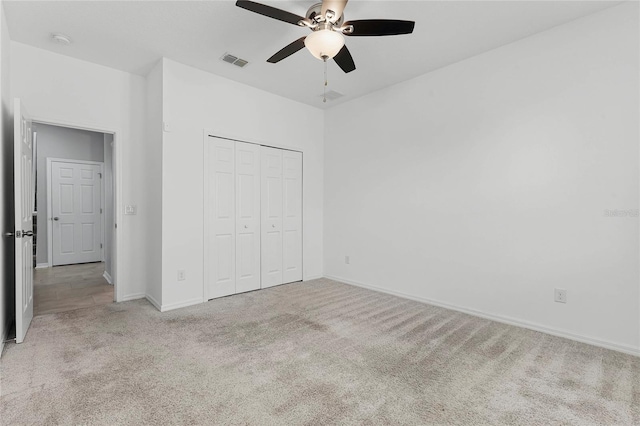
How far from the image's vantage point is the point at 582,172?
9.18 ft

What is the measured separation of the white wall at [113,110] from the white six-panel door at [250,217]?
30.7 inches

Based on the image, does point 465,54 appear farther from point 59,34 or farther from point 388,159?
point 59,34

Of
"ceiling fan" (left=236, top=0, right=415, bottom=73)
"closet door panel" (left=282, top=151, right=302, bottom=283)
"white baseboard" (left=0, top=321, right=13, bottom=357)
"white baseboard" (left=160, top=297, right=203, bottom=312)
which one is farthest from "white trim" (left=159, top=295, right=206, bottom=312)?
"ceiling fan" (left=236, top=0, right=415, bottom=73)

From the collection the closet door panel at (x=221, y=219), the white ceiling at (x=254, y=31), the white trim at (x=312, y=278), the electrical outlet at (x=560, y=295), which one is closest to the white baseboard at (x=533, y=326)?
the electrical outlet at (x=560, y=295)

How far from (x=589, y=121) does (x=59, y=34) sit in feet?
16.1

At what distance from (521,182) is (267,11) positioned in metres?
2.76

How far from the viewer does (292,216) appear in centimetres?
491

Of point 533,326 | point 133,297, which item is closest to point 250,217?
point 133,297

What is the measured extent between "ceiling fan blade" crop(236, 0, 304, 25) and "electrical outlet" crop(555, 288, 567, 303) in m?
3.21

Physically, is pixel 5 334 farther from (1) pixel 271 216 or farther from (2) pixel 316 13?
(2) pixel 316 13

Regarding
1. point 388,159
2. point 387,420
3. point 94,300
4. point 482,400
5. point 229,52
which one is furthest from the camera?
point 388,159

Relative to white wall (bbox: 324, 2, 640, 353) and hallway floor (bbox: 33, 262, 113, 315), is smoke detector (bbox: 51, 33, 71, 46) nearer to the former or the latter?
hallway floor (bbox: 33, 262, 113, 315)

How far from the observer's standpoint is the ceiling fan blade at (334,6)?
2186 mm

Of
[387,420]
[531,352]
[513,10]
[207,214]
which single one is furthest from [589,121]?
[207,214]
